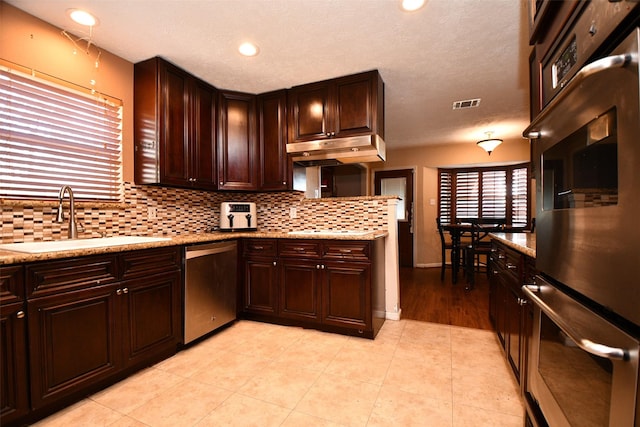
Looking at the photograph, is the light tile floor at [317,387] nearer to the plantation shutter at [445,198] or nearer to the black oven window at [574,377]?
the black oven window at [574,377]

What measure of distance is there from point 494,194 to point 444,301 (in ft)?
10.6

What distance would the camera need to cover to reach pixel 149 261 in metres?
1.95

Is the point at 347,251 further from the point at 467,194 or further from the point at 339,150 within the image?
the point at 467,194

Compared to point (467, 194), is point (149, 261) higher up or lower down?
lower down

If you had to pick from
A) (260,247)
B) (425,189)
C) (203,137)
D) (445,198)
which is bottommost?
(260,247)

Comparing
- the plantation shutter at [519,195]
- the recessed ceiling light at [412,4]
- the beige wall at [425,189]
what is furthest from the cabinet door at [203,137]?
the plantation shutter at [519,195]

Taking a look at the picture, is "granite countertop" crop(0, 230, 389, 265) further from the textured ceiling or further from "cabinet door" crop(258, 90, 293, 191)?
the textured ceiling

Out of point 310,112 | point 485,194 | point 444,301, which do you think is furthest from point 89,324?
point 485,194

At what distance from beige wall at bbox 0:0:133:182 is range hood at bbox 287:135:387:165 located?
4.71 feet

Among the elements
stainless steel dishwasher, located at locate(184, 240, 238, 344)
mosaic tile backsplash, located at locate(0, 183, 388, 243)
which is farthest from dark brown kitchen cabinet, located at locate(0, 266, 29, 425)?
stainless steel dishwasher, located at locate(184, 240, 238, 344)

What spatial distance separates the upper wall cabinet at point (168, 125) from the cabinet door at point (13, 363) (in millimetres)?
1276

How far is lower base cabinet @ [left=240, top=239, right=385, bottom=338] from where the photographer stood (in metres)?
2.38

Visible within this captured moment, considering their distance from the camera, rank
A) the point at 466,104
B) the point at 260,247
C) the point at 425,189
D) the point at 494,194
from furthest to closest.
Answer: the point at 425,189, the point at 494,194, the point at 466,104, the point at 260,247

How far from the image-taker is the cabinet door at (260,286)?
8.89 feet
